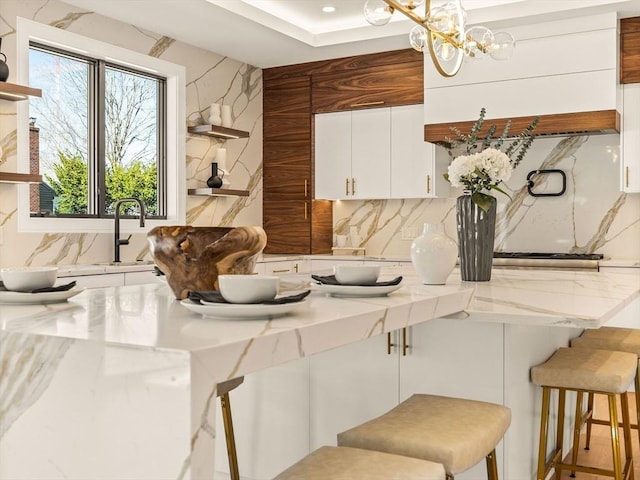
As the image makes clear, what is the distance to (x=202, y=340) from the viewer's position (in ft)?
3.43

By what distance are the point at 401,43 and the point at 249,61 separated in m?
1.33

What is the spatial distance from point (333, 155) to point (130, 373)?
16.0 ft

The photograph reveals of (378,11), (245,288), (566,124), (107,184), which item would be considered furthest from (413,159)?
(245,288)

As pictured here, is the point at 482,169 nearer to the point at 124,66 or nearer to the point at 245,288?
the point at 245,288

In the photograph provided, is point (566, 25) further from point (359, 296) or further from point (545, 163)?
point (359, 296)

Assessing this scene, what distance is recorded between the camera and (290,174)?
6000 millimetres

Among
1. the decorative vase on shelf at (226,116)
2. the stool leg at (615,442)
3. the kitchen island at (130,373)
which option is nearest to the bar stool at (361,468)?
the kitchen island at (130,373)

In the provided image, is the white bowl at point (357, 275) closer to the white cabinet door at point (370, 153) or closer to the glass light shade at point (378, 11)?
the glass light shade at point (378, 11)

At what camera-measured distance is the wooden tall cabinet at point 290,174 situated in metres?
5.94

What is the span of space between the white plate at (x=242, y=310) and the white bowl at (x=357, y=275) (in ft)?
1.60

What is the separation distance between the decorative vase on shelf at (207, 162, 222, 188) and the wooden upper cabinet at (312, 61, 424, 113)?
3.49 ft

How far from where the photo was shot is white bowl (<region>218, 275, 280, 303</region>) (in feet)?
4.21

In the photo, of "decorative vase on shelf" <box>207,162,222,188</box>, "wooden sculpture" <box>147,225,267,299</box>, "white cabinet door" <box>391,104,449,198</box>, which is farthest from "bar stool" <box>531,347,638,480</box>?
"decorative vase on shelf" <box>207,162,222,188</box>

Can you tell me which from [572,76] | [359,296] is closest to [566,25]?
[572,76]
